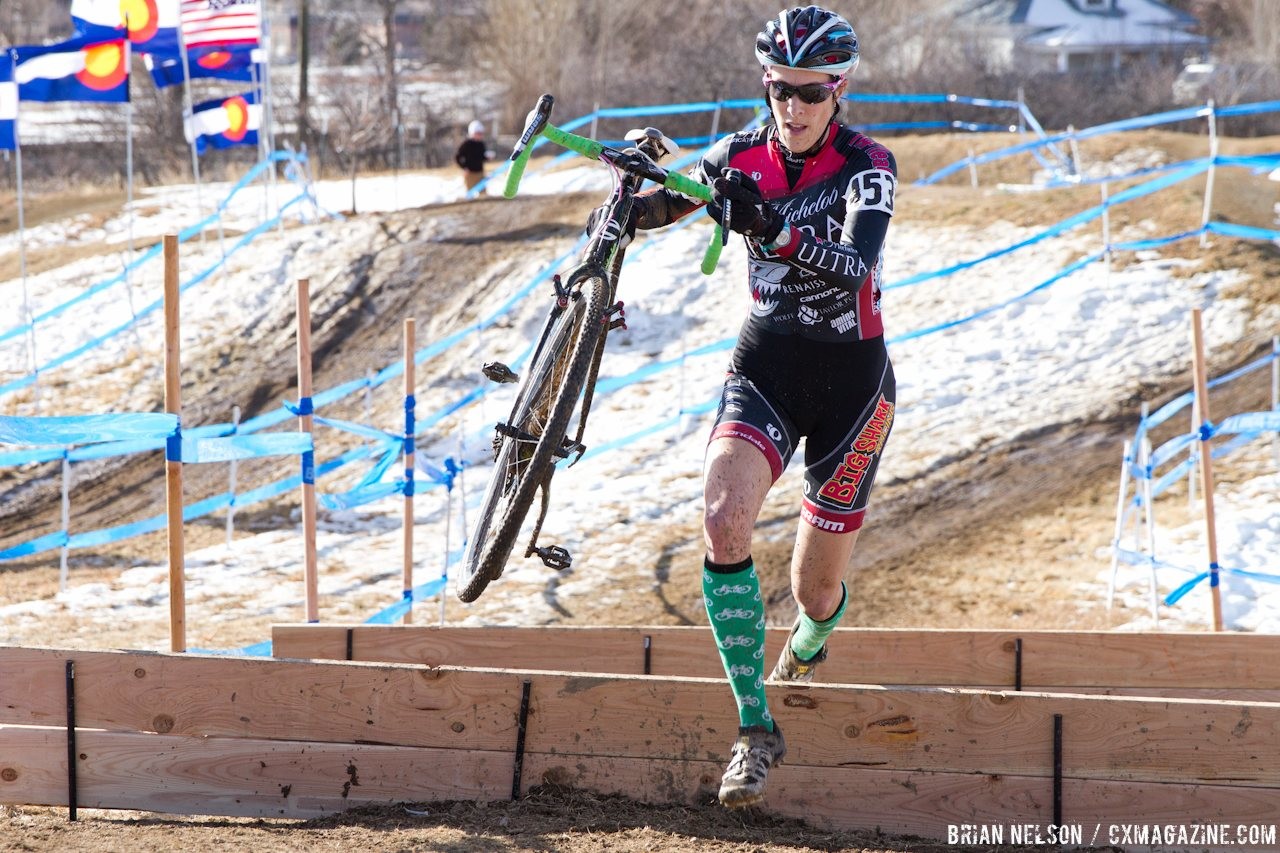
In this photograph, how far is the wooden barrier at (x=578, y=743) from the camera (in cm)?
457

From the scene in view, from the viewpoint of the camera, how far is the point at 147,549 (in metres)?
11.2

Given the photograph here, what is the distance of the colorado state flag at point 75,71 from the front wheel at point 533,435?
10.7 meters

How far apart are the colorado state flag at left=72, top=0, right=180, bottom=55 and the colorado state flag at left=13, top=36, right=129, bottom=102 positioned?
217mm

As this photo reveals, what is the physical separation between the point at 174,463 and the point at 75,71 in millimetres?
9899

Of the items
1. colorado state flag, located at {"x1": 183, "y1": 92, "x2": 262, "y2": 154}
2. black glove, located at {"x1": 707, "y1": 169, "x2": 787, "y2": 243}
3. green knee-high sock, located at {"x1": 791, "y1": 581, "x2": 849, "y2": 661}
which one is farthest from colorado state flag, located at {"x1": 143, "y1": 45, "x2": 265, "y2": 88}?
black glove, located at {"x1": 707, "y1": 169, "x2": 787, "y2": 243}

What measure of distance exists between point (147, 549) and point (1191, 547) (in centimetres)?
837

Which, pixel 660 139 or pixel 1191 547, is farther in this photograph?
pixel 1191 547

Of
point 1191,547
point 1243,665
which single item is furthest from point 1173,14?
point 1243,665

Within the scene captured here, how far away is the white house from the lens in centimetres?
4719

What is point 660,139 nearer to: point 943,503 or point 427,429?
point 943,503

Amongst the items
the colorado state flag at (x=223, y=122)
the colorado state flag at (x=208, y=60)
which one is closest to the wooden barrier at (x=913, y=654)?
the colorado state flag at (x=223, y=122)

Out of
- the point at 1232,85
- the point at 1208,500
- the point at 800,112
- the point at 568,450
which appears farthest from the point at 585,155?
the point at 1232,85

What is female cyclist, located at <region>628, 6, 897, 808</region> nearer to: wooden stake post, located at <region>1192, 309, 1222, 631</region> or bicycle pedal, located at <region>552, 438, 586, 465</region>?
bicycle pedal, located at <region>552, 438, 586, 465</region>

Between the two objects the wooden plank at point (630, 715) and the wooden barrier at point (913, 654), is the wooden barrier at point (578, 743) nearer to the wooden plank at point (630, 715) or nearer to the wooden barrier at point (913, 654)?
the wooden plank at point (630, 715)
